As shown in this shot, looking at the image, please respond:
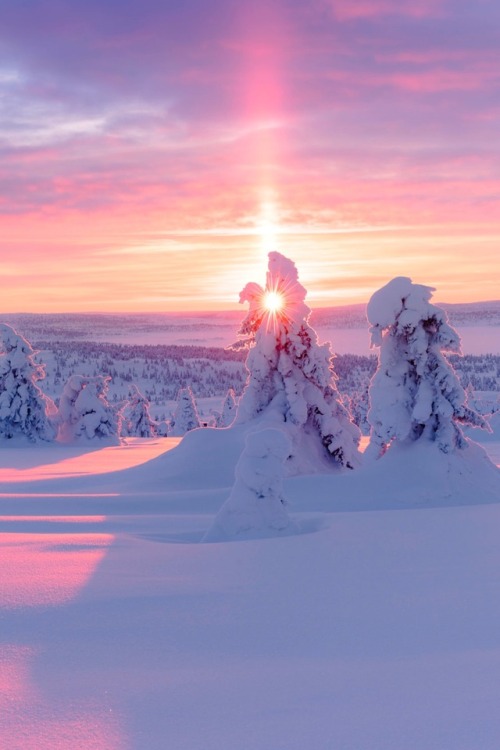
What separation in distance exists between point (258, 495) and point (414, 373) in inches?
304

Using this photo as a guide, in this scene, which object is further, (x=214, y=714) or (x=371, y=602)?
(x=371, y=602)

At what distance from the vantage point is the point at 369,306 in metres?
16.2

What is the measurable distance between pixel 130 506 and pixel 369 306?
23.8ft

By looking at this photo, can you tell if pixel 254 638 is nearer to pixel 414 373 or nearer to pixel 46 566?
pixel 46 566

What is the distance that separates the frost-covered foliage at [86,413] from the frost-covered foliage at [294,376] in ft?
70.5

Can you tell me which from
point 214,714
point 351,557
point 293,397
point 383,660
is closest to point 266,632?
point 383,660

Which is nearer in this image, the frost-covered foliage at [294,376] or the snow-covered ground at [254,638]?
the snow-covered ground at [254,638]

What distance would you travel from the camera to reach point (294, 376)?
70.7 feet

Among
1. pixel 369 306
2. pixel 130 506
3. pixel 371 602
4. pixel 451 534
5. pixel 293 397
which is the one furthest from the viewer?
pixel 293 397

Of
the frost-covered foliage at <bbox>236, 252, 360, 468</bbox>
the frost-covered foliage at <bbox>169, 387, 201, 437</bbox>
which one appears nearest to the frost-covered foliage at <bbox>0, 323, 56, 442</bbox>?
the frost-covered foliage at <bbox>236, 252, 360, 468</bbox>

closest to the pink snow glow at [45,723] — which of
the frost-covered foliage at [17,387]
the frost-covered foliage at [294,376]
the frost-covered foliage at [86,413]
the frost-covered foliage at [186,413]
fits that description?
the frost-covered foliage at [294,376]

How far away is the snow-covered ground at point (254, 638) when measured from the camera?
3.61 meters

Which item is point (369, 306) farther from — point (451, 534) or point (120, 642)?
point (120, 642)

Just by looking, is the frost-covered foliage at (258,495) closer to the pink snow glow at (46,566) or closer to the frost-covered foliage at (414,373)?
the pink snow glow at (46,566)
